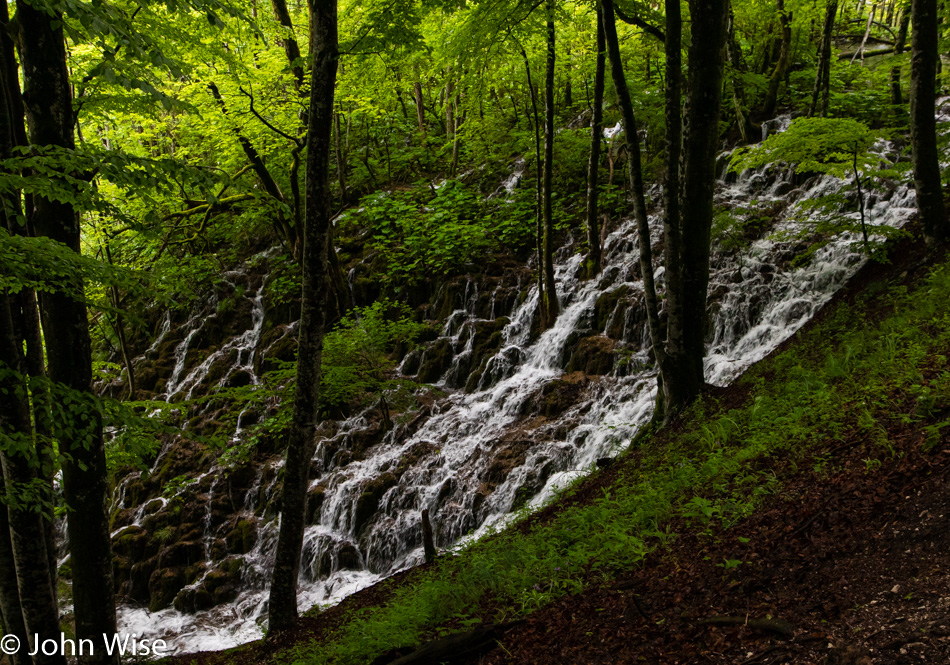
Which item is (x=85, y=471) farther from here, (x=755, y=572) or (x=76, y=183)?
(x=755, y=572)

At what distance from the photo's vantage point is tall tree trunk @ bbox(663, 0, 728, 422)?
6.79 meters

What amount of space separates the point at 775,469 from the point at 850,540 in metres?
1.46

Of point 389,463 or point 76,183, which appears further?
point 389,463

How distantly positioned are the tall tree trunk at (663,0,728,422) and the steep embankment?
606 mm

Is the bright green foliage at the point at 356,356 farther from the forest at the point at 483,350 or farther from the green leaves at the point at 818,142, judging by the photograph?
the green leaves at the point at 818,142

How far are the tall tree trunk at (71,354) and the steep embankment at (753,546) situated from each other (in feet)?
6.64

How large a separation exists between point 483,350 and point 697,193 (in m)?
7.84

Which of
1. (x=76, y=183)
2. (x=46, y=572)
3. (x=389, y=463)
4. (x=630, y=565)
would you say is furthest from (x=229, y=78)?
(x=630, y=565)

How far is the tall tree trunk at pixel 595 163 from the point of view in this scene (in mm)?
13238

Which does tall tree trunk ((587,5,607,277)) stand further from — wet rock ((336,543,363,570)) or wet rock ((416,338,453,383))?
wet rock ((336,543,363,570))

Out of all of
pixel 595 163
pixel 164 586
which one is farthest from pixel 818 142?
pixel 164 586

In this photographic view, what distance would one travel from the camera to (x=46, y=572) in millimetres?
5027

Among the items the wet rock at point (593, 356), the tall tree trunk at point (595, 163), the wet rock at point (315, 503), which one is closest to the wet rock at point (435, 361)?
the wet rock at point (593, 356)

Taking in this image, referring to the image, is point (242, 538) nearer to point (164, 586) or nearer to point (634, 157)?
point (164, 586)
